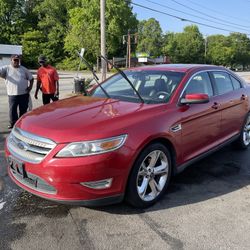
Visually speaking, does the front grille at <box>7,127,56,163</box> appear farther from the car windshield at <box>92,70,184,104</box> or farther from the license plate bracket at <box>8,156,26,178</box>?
the car windshield at <box>92,70,184,104</box>

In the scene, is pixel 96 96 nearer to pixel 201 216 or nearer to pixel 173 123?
pixel 173 123

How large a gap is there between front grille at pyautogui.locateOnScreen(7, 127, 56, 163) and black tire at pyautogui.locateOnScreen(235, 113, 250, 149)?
3913mm

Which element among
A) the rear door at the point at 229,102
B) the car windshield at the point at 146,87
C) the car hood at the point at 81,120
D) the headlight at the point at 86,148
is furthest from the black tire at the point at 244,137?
the headlight at the point at 86,148

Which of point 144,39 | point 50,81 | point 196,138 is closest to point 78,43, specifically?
point 144,39

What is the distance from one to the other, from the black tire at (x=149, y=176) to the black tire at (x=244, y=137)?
99.4 inches

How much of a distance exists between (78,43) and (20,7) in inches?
1018

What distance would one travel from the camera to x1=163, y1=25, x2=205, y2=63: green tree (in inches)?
3381

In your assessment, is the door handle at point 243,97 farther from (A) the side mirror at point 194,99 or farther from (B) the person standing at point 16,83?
(B) the person standing at point 16,83

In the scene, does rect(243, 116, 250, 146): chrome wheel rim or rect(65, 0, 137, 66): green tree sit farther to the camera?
rect(65, 0, 137, 66): green tree

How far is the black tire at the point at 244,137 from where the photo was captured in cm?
602

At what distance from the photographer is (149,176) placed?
3.78 m

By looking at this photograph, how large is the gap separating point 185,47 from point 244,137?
8625 centimetres

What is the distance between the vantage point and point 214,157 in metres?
5.67

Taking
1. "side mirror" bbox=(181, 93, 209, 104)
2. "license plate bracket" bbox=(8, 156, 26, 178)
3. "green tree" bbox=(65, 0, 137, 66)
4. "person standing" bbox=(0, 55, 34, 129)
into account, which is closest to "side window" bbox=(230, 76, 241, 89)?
"side mirror" bbox=(181, 93, 209, 104)
